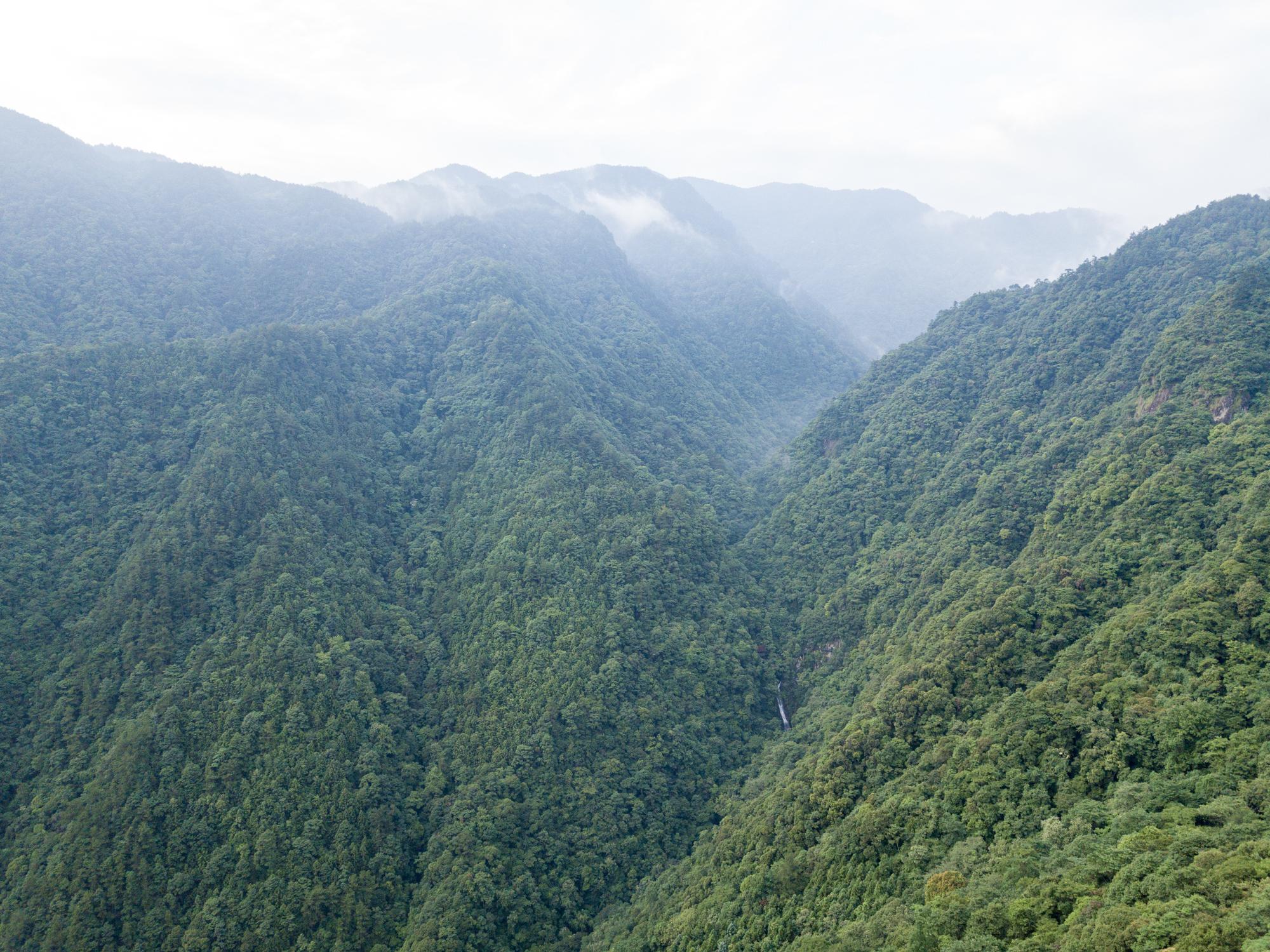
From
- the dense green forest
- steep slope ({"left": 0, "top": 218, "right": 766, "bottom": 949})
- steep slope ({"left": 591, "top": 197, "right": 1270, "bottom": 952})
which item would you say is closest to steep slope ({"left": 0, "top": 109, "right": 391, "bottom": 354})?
the dense green forest

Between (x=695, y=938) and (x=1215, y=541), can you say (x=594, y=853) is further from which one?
(x=1215, y=541)

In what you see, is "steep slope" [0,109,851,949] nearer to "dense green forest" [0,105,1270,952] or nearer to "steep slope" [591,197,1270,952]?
"dense green forest" [0,105,1270,952]

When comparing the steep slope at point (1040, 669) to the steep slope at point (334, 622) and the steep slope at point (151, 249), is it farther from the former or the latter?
the steep slope at point (151, 249)

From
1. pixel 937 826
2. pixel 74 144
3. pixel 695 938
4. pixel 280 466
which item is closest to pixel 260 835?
pixel 695 938

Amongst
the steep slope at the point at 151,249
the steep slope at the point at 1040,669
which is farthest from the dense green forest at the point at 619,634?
the steep slope at the point at 151,249

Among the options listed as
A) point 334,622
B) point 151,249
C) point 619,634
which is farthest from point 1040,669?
point 151,249
